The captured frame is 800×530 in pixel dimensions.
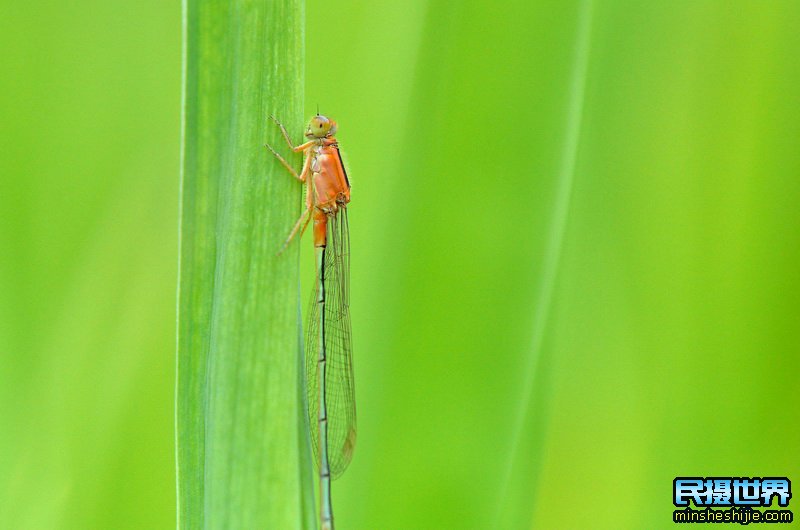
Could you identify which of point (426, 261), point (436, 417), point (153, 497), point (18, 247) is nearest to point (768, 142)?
point (426, 261)

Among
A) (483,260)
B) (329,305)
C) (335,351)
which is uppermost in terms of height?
(483,260)

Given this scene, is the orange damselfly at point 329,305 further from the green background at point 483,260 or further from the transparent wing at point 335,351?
the green background at point 483,260

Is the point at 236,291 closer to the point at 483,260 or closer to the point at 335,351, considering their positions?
the point at 483,260

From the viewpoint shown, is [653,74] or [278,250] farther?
[653,74]

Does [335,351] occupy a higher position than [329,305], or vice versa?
[329,305]

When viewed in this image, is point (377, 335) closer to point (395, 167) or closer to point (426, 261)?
point (426, 261)

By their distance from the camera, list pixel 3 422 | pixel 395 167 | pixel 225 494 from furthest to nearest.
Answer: pixel 395 167 < pixel 3 422 < pixel 225 494

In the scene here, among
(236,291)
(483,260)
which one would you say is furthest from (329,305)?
(236,291)
